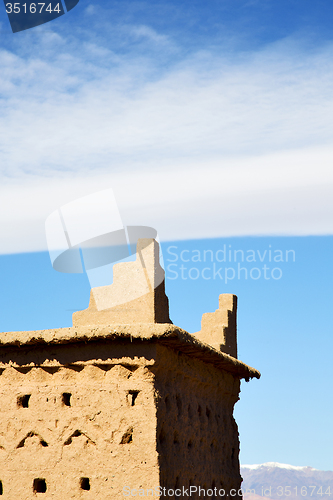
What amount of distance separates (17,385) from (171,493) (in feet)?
7.21

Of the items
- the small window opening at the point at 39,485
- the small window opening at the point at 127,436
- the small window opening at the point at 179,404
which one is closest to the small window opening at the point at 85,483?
the small window opening at the point at 39,485

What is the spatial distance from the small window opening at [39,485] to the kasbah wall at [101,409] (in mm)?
11

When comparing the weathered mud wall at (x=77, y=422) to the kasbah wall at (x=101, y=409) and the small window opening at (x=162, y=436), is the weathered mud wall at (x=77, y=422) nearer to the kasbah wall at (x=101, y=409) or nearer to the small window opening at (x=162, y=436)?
the kasbah wall at (x=101, y=409)

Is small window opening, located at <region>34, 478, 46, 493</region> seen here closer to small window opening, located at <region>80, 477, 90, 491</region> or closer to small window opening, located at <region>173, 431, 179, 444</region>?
small window opening, located at <region>80, 477, 90, 491</region>

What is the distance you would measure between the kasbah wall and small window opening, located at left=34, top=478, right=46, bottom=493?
0.01 metres

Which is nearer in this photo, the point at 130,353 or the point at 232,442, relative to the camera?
the point at 130,353

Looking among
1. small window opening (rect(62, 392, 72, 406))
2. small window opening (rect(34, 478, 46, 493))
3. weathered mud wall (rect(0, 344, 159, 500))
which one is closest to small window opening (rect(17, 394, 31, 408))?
weathered mud wall (rect(0, 344, 159, 500))

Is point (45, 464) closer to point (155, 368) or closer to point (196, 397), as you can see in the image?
point (155, 368)

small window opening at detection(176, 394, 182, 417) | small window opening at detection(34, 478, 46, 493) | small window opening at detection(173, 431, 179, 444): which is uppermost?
small window opening at detection(176, 394, 182, 417)

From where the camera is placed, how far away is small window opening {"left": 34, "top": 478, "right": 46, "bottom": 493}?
7.12m

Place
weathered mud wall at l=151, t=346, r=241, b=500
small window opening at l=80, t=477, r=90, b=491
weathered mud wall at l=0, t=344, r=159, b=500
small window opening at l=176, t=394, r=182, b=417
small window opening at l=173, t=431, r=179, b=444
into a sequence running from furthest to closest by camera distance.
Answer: small window opening at l=176, t=394, r=182, b=417 → small window opening at l=173, t=431, r=179, b=444 → weathered mud wall at l=151, t=346, r=241, b=500 → small window opening at l=80, t=477, r=90, b=491 → weathered mud wall at l=0, t=344, r=159, b=500

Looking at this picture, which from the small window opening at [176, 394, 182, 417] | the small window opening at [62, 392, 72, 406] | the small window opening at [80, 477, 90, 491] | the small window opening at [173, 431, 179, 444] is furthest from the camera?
the small window opening at [176, 394, 182, 417]

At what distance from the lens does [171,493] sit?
7012 mm

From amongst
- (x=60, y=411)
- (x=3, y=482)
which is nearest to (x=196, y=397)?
(x=60, y=411)
